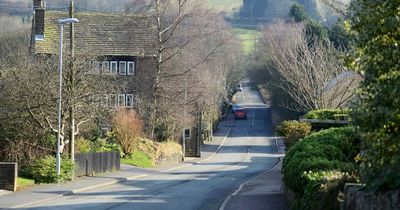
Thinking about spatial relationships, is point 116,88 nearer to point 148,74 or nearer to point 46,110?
point 46,110

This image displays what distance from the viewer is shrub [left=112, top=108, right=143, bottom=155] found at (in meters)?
45.9

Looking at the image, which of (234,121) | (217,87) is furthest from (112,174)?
(234,121)

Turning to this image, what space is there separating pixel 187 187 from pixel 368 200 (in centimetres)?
2131

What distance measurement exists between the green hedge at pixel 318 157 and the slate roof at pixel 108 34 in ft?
112

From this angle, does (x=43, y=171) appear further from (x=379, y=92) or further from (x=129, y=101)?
(x=129, y=101)

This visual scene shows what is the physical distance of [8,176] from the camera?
2731 cm

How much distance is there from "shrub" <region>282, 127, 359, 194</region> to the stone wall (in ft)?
14.3

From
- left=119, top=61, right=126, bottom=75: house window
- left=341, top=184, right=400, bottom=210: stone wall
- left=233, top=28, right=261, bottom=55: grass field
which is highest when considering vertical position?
left=233, top=28, right=261, bottom=55: grass field

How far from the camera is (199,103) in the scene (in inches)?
2494

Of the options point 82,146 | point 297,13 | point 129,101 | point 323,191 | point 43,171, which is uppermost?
point 297,13

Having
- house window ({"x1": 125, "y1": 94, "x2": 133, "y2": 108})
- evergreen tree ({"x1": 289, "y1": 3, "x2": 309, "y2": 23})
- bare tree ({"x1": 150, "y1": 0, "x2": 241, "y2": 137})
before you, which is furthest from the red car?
house window ({"x1": 125, "y1": 94, "x2": 133, "y2": 108})

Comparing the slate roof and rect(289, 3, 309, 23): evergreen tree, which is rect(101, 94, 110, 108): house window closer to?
the slate roof

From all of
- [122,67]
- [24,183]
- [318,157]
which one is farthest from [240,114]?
[318,157]

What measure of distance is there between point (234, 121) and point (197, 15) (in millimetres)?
50256
